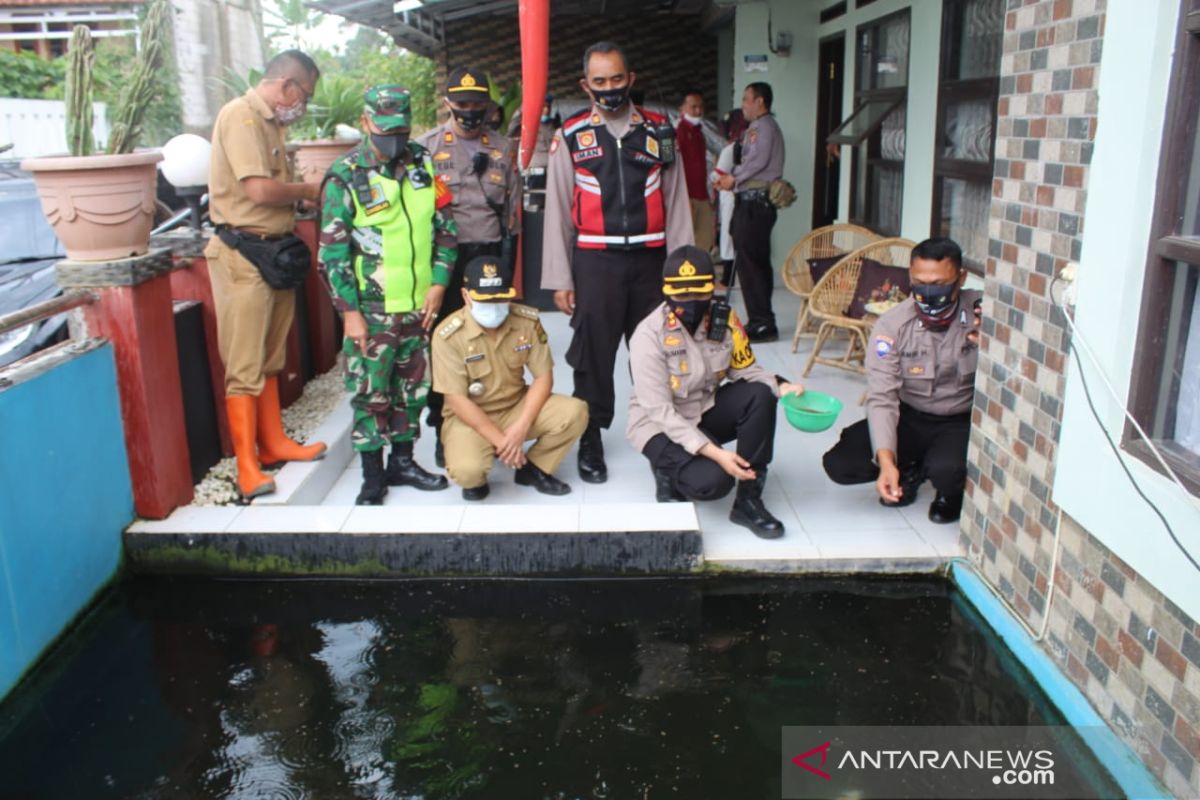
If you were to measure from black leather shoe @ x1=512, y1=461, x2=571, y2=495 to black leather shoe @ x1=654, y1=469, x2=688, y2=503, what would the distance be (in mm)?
411

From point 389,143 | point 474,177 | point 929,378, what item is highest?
point 389,143

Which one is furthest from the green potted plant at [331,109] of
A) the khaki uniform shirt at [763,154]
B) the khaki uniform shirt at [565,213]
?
the khaki uniform shirt at [565,213]

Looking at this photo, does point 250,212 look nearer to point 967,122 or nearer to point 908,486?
point 908,486

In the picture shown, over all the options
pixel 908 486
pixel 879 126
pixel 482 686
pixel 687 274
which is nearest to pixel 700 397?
pixel 687 274

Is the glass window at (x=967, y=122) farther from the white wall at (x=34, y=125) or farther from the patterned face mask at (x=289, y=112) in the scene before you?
the white wall at (x=34, y=125)

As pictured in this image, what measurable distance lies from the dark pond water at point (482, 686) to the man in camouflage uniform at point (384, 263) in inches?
31.8

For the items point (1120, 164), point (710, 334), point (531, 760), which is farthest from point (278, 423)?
point (1120, 164)

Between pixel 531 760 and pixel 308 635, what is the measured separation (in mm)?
1119

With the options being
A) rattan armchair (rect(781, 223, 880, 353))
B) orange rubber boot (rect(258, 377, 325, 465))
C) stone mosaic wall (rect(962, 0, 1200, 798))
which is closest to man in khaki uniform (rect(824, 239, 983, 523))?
stone mosaic wall (rect(962, 0, 1200, 798))

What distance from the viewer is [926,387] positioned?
4.07 meters

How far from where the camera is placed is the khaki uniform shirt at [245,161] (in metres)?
4.18

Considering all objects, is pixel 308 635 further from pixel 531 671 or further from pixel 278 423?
pixel 278 423

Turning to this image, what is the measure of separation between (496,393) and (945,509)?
1853 millimetres

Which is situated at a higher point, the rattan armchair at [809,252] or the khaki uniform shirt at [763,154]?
the khaki uniform shirt at [763,154]
